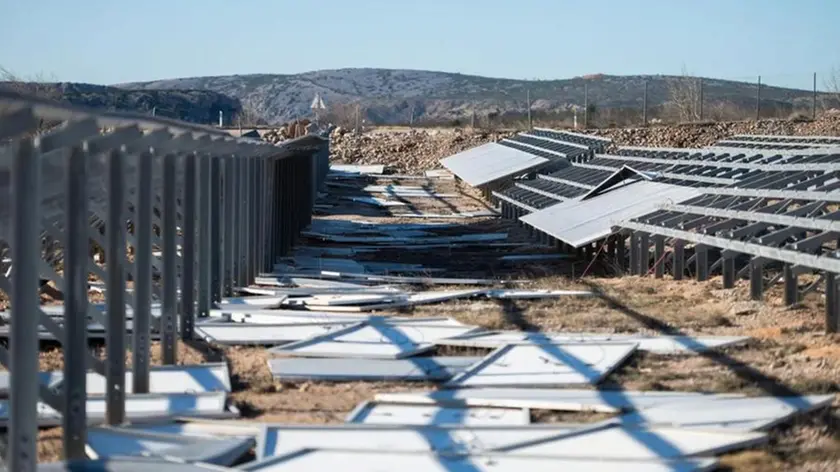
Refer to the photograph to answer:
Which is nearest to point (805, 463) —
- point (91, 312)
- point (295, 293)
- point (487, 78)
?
point (91, 312)

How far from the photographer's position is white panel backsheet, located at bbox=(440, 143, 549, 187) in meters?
27.2

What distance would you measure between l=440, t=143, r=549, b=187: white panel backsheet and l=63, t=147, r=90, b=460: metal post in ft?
68.5

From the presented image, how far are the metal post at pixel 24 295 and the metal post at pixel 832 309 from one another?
6.32 m

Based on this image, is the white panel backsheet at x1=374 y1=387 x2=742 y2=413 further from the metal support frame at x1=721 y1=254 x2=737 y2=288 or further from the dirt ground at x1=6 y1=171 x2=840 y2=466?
the metal support frame at x1=721 y1=254 x2=737 y2=288

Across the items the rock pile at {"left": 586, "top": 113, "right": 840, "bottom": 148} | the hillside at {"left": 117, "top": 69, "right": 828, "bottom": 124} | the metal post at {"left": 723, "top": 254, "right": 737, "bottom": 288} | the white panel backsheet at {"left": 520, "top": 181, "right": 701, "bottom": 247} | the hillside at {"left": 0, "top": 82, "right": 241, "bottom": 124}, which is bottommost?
the metal post at {"left": 723, "top": 254, "right": 737, "bottom": 288}

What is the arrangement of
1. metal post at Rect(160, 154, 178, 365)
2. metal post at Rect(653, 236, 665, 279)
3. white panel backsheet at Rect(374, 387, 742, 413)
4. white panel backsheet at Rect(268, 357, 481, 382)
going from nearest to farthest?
white panel backsheet at Rect(374, 387, 742, 413) < white panel backsheet at Rect(268, 357, 481, 382) < metal post at Rect(160, 154, 178, 365) < metal post at Rect(653, 236, 665, 279)

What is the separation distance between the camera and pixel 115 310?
6922mm

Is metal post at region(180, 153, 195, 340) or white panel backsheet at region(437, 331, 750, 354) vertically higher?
metal post at region(180, 153, 195, 340)

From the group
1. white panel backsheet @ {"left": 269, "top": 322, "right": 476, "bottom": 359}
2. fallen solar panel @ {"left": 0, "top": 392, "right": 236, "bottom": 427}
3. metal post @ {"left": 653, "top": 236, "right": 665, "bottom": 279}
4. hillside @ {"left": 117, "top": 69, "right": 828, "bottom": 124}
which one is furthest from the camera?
hillside @ {"left": 117, "top": 69, "right": 828, "bottom": 124}

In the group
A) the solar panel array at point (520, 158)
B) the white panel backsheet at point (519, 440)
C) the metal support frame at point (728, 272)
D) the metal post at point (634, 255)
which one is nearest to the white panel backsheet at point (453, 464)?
the white panel backsheet at point (519, 440)

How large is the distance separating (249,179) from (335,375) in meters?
6.51

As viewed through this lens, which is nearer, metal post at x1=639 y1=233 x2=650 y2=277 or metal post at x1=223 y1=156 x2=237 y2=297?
metal post at x1=223 y1=156 x2=237 y2=297

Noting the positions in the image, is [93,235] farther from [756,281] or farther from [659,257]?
[659,257]

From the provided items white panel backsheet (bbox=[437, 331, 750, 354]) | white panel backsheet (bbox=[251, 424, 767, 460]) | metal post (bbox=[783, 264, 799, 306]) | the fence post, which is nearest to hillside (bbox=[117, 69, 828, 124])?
metal post (bbox=[783, 264, 799, 306])
